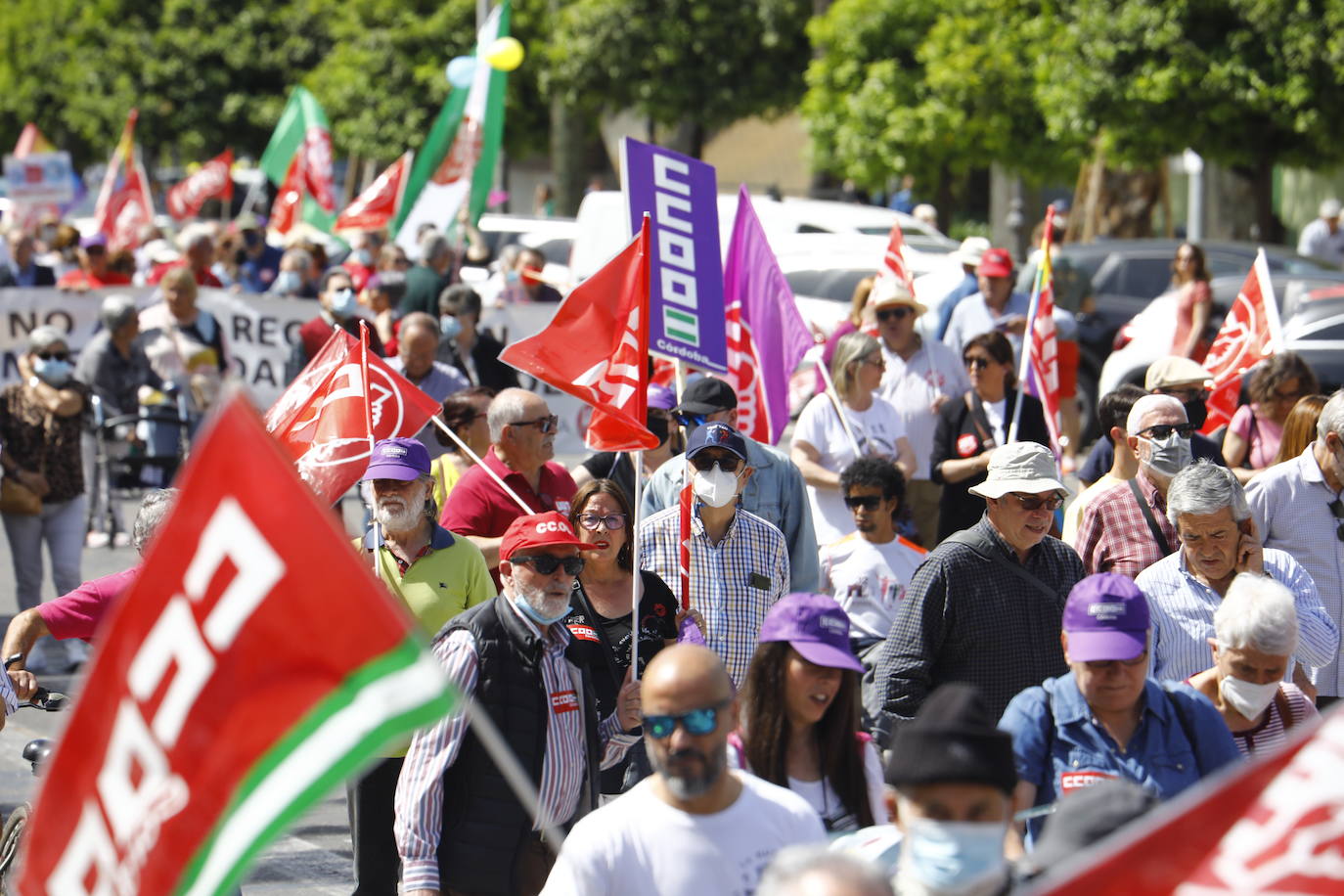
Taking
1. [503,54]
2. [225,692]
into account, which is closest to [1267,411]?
[225,692]

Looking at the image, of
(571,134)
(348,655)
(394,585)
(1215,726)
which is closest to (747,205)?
(394,585)

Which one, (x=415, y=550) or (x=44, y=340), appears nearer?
(x=415, y=550)

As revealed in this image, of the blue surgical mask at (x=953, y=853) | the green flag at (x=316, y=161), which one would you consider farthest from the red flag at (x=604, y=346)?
the green flag at (x=316, y=161)

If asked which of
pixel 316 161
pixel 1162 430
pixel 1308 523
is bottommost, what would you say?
pixel 1308 523

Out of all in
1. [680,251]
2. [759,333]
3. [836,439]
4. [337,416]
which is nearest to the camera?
[337,416]

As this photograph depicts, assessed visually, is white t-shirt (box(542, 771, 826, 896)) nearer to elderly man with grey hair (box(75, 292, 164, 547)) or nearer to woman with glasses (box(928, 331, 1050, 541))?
woman with glasses (box(928, 331, 1050, 541))

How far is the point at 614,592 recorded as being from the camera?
6363 millimetres

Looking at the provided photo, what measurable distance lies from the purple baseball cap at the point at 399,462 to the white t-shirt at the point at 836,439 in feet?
9.23

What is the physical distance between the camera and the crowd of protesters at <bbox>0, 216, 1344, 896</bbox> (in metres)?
3.92

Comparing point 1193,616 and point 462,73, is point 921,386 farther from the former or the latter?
point 462,73

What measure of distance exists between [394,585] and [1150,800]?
9.73 feet

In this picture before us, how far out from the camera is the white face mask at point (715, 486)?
6676 mm

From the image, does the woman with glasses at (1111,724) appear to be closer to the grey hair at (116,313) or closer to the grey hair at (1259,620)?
the grey hair at (1259,620)

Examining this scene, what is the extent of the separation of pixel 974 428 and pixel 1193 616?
3.25 meters
